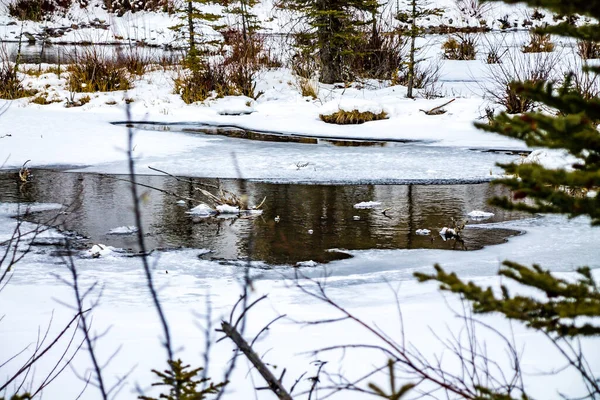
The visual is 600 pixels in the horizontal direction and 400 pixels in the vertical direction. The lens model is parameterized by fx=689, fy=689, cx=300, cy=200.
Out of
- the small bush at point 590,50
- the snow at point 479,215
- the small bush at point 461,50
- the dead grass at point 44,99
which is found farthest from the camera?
the small bush at point 461,50

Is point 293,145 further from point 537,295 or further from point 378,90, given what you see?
point 537,295

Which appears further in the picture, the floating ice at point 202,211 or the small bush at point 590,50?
the small bush at point 590,50

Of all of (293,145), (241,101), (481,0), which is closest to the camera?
(481,0)

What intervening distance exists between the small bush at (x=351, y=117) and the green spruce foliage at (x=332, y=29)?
210 cm

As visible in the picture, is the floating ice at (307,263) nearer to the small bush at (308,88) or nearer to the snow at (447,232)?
the snow at (447,232)

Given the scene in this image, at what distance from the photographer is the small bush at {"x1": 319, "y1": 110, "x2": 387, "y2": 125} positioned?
33.3 feet

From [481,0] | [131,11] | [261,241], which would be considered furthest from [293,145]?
[131,11]

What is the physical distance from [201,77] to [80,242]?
8.33m

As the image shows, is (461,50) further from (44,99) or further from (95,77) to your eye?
(44,99)

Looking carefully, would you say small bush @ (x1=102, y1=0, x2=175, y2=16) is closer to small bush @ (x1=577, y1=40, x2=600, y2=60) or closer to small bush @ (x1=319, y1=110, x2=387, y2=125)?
small bush @ (x1=577, y1=40, x2=600, y2=60)

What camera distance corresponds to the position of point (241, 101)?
11.8m

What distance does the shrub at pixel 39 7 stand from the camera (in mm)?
29516

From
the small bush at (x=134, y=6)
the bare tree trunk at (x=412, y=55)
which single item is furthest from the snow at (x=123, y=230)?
the small bush at (x=134, y=6)

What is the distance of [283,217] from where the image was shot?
522 cm
